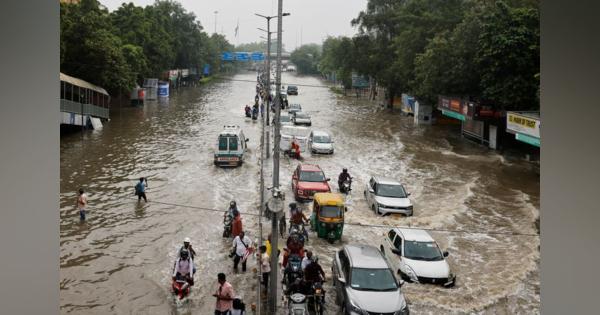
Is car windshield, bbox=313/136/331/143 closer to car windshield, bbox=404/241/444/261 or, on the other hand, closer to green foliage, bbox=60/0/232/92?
car windshield, bbox=404/241/444/261

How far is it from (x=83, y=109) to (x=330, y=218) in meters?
25.1

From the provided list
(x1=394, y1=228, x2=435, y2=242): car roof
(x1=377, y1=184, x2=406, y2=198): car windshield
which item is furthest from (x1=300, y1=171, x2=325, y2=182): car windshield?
(x1=394, y1=228, x2=435, y2=242): car roof

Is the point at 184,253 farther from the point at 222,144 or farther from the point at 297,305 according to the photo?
the point at 222,144

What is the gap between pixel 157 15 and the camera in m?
75.4

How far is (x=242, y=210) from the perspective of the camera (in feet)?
61.0

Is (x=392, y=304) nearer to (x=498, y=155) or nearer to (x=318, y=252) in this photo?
(x=318, y=252)

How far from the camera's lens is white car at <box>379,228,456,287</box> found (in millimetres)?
12469

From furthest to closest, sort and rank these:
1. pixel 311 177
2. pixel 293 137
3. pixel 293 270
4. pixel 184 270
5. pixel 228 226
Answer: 1. pixel 293 137
2. pixel 311 177
3. pixel 228 226
4. pixel 293 270
5. pixel 184 270

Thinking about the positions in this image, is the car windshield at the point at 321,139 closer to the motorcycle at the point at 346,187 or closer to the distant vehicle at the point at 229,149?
the distant vehicle at the point at 229,149

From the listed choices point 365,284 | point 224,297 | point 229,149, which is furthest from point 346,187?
point 224,297

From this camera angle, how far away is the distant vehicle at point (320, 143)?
3011 centimetres
